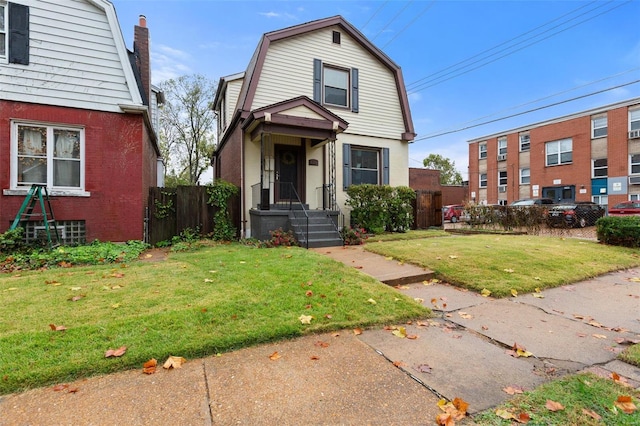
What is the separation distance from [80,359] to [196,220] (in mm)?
6978

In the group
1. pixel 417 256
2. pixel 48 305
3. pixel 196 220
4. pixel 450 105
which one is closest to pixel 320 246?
pixel 417 256

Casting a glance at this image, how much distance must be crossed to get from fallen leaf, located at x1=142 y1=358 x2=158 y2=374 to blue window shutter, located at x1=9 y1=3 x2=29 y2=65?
8495 mm

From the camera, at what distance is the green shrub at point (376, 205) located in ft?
34.8

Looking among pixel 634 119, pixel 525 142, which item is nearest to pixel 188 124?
pixel 525 142

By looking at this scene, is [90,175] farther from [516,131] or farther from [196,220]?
[516,131]

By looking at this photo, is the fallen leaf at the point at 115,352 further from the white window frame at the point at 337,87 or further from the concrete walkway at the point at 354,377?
the white window frame at the point at 337,87

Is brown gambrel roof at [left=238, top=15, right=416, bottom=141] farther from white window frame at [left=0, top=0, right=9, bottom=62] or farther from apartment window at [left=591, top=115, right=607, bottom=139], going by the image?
apartment window at [left=591, top=115, right=607, bottom=139]

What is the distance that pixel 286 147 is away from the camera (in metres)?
11.0

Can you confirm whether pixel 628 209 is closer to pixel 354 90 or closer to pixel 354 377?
pixel 354 90

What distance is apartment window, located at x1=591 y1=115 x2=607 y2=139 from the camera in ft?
75.0

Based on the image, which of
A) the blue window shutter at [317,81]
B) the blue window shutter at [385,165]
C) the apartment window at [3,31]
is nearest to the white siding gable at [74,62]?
the apartment window at [3,31]

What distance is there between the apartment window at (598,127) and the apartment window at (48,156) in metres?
30.7

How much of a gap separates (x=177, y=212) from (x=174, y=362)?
7.17 m

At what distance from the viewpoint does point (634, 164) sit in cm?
2138
